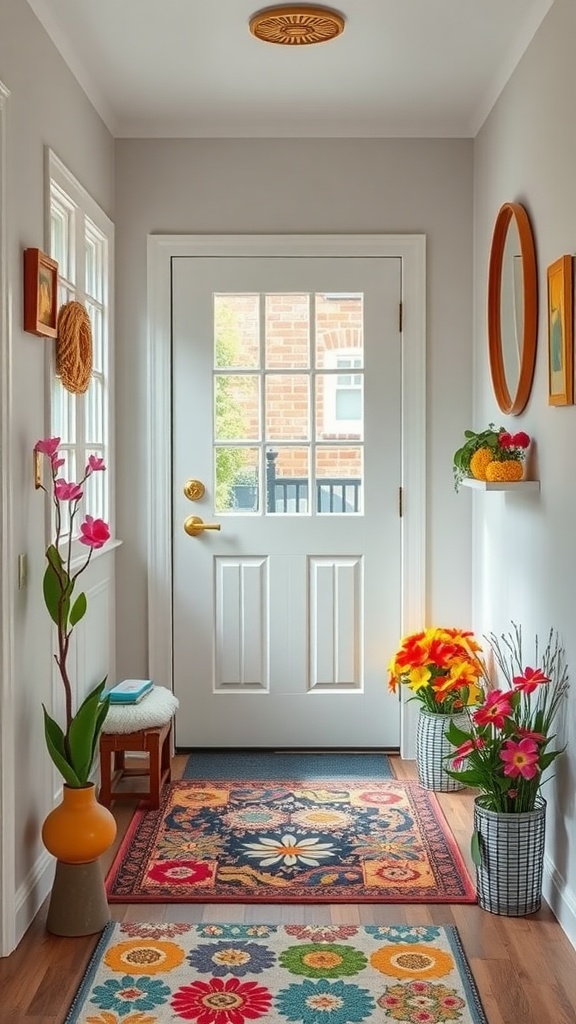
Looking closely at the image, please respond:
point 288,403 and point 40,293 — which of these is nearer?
point 40,293

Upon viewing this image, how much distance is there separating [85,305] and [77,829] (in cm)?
182

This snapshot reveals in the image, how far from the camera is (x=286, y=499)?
14.6 feet

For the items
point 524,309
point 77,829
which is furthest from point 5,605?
point 524,309

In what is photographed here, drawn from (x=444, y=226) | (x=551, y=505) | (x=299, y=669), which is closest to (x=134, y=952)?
(x=551, y=505)

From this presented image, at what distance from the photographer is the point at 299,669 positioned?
14.7ft

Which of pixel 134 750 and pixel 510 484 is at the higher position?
pixel 510 484

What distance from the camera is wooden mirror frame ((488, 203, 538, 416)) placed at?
10.7ft

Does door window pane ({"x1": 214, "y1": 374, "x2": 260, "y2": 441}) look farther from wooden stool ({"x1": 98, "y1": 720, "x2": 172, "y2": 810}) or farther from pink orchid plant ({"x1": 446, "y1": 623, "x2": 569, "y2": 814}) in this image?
pink orchid plant ({"x1": 446, "y1": 623, "x2": 569, "y2": 814})

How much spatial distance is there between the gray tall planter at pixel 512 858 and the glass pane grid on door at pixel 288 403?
5.67ft

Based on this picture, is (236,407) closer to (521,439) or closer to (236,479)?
(236,479)

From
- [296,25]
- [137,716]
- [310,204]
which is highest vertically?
→ [296,25]

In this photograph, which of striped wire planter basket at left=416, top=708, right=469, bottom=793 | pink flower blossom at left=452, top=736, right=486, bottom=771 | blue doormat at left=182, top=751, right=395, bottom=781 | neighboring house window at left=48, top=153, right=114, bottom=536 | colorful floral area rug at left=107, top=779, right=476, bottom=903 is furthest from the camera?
blue doormat at left=182, top=751, right=395, bottom=781

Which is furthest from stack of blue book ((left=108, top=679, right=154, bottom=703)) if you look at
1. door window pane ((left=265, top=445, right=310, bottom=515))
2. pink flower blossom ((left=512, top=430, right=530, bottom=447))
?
pink flower blossom ((left=512, top=430, right=530, bottom=447))

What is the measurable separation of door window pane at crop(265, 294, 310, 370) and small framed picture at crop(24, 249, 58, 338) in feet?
4.57
